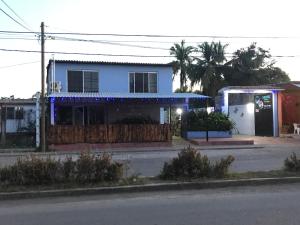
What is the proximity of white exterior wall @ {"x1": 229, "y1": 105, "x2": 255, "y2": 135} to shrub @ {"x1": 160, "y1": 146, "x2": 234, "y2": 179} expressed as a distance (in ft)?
82.1

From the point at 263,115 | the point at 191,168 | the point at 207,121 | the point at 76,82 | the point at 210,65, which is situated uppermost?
the point at 210,65

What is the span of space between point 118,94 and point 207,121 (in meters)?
6.10

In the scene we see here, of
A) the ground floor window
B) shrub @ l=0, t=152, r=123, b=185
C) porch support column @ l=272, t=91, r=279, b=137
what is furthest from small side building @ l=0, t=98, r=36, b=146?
shrub @ l=0, t=152, r=123, b=185

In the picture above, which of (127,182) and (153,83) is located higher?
(153,83)

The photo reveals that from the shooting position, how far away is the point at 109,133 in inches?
1110

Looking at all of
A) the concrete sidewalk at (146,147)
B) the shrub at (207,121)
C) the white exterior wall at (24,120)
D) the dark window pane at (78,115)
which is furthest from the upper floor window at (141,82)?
the white exterior wall at (24,120)

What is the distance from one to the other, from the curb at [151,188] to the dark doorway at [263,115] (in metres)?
23.3

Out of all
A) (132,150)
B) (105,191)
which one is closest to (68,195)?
(105,191)

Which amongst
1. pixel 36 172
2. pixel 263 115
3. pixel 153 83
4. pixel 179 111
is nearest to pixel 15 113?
pixel 153 83

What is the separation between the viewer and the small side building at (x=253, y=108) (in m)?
35.0

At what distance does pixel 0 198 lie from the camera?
34.0 feet

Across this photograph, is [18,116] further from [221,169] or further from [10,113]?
[221,169]

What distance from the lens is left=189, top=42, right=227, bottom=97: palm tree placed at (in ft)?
201

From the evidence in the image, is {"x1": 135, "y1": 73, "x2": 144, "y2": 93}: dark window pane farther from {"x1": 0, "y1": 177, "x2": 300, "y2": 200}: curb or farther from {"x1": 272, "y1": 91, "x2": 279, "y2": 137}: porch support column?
{"x1": 0, "y1": 177, "x2": 300, "y2": 200}: curb
